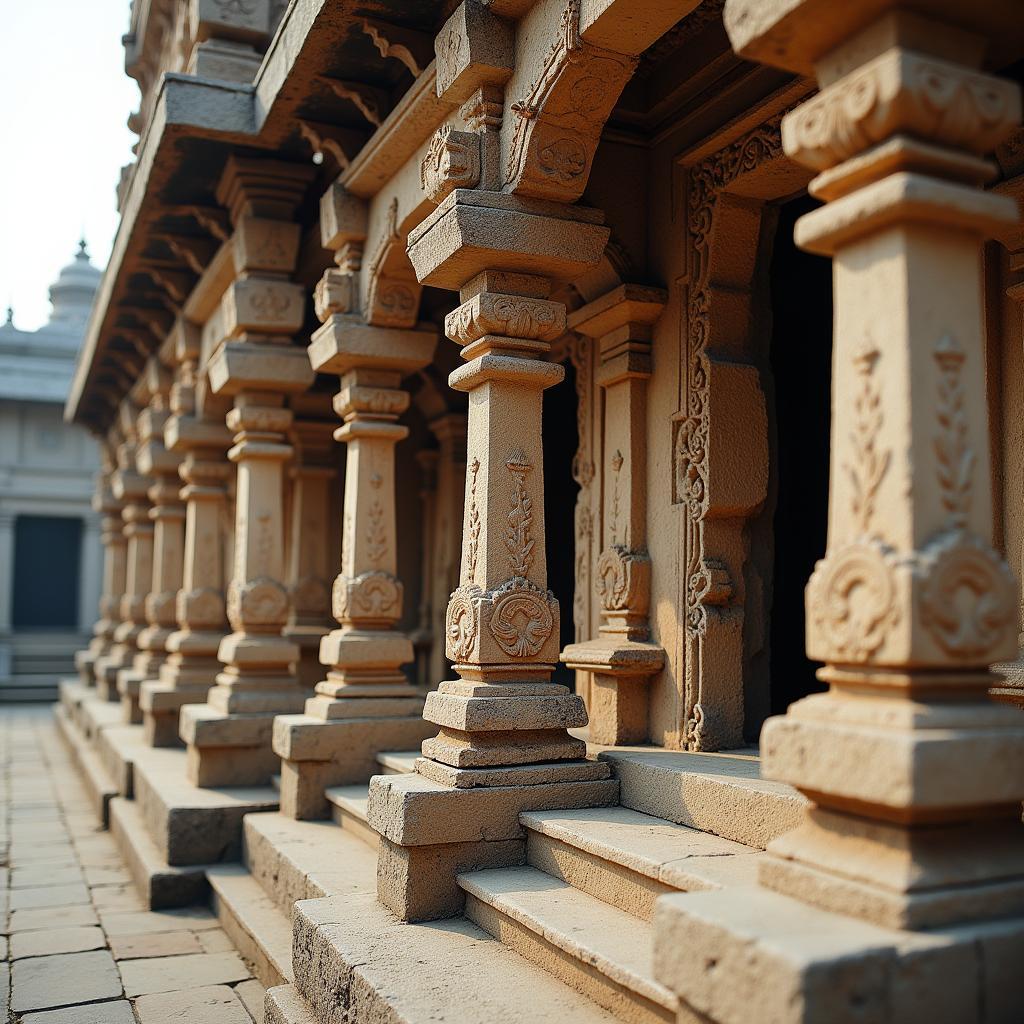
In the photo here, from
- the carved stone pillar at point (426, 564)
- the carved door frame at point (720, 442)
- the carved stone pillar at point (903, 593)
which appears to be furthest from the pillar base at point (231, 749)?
the carved stone pillar at point (903, 593)

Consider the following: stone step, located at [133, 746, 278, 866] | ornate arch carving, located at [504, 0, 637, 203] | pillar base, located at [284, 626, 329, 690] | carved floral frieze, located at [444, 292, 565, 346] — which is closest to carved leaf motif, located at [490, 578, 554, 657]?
carved floral frieze, located at [444, 292, 565, 346]

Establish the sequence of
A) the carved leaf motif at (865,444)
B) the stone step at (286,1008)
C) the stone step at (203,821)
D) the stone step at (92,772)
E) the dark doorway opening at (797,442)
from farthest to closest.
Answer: the stone step at (92,772), the stone step at (203,821), the dark doorway opening at (797,442), the stone step at (286,1008), the carved leaf motif at (865,444)

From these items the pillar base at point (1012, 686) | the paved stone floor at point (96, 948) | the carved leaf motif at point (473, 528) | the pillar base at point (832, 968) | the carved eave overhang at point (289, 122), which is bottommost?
the paved stone floor at point (96, 948)

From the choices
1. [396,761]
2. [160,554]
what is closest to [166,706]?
[160,554]

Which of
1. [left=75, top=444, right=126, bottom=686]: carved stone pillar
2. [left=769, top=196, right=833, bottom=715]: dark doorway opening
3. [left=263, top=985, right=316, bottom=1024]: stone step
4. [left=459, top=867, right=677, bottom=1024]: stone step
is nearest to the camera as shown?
[left=459, top=867, right=677, bottom=1024]: stone step

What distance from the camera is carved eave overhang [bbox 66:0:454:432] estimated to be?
475cm

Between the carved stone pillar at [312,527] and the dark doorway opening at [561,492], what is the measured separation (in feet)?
7.54

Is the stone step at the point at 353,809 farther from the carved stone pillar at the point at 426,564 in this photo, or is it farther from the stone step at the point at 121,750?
the carved stone pillar at the point at 426,564

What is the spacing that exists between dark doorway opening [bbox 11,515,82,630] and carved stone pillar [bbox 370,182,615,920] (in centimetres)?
1902

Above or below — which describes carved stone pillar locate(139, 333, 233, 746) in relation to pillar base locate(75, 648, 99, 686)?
above

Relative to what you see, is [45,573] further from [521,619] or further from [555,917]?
[555,917]

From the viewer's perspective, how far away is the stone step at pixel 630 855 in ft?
10.1

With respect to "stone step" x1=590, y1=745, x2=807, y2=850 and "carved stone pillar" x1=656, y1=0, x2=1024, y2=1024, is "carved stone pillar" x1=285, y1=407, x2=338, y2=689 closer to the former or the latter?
"stone step" x1=590, y1=745, x2=807, y2=850

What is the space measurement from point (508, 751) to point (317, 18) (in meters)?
3.19
